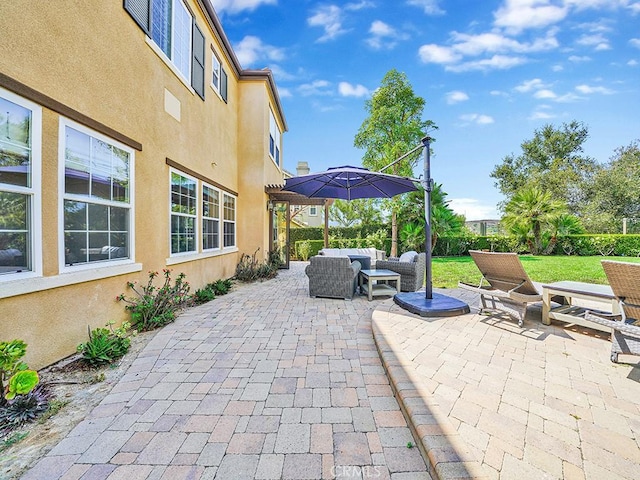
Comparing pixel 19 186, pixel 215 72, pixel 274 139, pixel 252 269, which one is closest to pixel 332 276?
pixel 252 269

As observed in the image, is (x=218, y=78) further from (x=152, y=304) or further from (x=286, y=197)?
(x=152, y=304)

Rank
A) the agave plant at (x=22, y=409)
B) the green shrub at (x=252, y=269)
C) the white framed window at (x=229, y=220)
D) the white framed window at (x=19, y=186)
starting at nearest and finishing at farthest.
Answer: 1. the agave plant at (x=22, y=409)
2. the white framed window at (x=19, y=186)
3. the white framed window at (x=229, y=220)
4. the green shrub at (x=252, y=269)

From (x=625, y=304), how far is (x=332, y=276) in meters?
4.54

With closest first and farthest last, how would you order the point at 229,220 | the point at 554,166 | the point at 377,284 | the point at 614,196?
the point at 377,284 → the point at 229,220 → the point at 614,196 → the point at 554,166

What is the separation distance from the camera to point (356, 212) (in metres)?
24.6

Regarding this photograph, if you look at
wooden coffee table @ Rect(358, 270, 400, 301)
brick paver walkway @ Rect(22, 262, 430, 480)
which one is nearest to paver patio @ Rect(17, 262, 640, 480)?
brick paver walkway @ Rect(22, 262, 430, 480)

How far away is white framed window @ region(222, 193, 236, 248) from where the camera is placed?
9102mm

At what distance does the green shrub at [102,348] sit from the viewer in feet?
10.9

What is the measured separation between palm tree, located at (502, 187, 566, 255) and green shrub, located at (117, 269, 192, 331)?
19.3 meters

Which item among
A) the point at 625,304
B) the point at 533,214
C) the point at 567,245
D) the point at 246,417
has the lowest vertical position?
the point at 246,417

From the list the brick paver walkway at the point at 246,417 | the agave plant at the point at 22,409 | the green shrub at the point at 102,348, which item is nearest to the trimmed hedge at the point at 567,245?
the brick paver walkway at the point at 246,417

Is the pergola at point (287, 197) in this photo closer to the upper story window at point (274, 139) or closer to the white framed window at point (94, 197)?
the upper story window at point (274, 139)

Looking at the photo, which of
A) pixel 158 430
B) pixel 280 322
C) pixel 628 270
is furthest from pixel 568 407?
pixel 280 322

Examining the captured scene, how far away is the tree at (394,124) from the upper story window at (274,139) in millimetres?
6034
